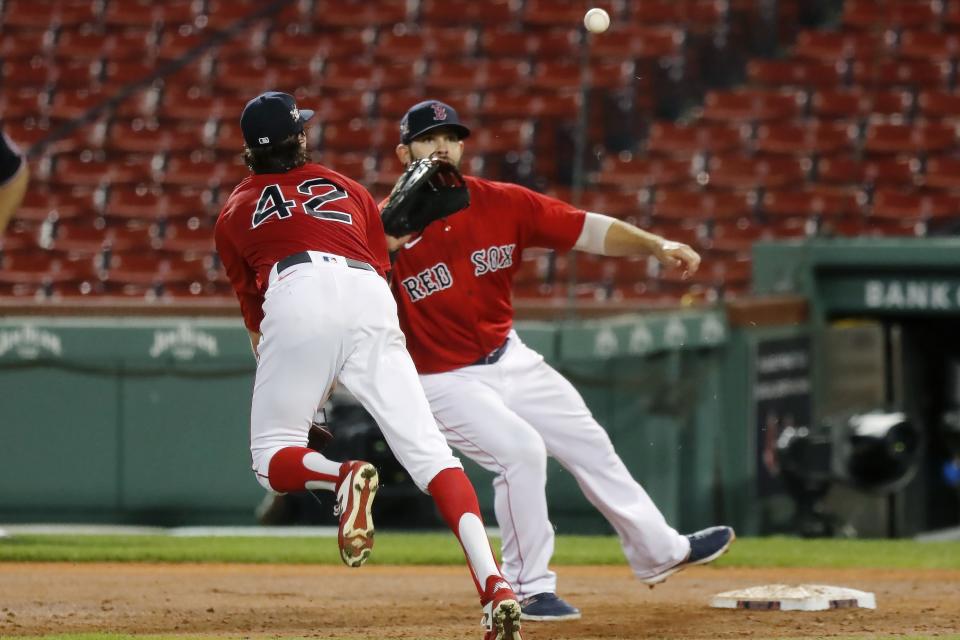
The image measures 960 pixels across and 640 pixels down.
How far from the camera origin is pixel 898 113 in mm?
13641

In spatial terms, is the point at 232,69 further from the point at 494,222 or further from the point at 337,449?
the point at 494,222

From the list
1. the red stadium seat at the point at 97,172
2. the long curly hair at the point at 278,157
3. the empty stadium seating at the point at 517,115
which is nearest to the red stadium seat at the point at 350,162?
the empty stadium seating at the point at 517,115

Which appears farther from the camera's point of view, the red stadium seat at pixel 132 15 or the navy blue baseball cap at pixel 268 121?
the red stadium seat at pixel 132 15

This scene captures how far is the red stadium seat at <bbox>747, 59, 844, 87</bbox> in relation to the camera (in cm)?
1427

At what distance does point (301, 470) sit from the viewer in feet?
15.2

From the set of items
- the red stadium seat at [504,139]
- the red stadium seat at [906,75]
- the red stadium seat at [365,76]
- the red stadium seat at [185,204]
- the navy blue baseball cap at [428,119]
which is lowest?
the navy blue baseball cap at [428,119]

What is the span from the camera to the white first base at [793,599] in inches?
234

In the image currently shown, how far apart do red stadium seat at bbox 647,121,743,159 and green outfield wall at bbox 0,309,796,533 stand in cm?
365

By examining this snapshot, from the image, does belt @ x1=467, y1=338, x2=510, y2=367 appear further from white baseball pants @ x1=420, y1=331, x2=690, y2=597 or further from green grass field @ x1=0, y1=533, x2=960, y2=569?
green grass field @ x1=0, y1=533, x2=960, y2=569

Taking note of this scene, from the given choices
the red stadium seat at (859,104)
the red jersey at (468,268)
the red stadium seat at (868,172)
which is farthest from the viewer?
the red stadium seat at (859,104)

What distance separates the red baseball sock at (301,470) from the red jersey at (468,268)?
3.65 feet

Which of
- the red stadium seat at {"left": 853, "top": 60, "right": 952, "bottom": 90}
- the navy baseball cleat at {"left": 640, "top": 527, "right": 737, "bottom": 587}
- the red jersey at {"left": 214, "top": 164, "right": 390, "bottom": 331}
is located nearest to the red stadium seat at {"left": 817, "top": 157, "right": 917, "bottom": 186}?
the red stadium seat at {"left": 853, "top": 60, "right": 952, "bottom": 90}

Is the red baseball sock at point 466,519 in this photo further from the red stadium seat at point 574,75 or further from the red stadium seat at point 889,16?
the red stadium seat at point 889,16

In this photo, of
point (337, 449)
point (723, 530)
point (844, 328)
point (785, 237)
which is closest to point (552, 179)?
point (785, 237)
